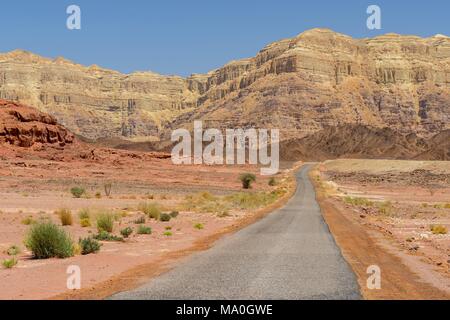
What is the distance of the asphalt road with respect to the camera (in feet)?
31.6

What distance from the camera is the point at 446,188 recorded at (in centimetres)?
7244

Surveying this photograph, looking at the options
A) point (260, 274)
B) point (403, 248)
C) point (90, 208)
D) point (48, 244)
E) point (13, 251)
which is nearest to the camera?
point (260, 274)

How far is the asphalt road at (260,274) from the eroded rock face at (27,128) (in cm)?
6807

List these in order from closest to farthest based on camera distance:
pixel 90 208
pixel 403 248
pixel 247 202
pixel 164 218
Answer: pixel 403 248 < pixel 164 218 < pixel 90 208 < pixel 247 202

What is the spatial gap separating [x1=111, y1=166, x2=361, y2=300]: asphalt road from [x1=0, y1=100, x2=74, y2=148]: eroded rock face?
68.1 m

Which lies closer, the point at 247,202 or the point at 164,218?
the point at 164,218

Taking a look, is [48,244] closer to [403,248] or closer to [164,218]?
[403,248]

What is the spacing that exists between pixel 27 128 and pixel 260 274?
76101 millimetres

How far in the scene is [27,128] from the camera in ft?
266

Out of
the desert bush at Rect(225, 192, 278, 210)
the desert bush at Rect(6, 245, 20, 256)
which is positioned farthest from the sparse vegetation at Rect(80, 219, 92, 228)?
the desert bush at Rect(225, 192, 278, 210)

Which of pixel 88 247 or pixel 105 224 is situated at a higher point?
pixel 88 247

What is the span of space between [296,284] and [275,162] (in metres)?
147
